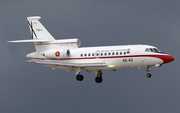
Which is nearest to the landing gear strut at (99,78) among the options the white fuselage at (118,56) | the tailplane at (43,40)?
the white fuselage at (118,56)

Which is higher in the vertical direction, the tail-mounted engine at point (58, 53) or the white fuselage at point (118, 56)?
the tail-mounted engine at point (58, 53)

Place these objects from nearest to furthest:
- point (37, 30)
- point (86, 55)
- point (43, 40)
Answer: point (86, 55) → point (43, 40) → point (37, 30)

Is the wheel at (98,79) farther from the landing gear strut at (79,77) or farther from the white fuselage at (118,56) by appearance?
the landing gear strut at (79,77)

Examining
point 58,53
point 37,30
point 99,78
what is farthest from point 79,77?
point 37,30

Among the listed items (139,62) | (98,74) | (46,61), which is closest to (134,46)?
(139,62)

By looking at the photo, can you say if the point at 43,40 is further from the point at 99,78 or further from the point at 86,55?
the point at 99,78

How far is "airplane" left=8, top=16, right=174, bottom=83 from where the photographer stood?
210ft

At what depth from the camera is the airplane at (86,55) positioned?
63.9 metres

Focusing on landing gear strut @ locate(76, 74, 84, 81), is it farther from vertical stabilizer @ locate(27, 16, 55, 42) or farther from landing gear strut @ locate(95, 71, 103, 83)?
vertical stabilizer @ locate(27, 16, 55, 42)

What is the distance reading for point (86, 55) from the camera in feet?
219

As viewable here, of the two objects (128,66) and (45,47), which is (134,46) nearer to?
(128,66)

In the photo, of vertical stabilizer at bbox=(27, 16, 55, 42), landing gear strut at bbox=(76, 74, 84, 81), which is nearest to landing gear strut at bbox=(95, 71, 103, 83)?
landing gear strut at bbox=(76, 74, 84, 81)

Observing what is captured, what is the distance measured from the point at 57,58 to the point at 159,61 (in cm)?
1339

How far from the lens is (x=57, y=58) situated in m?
68.2
